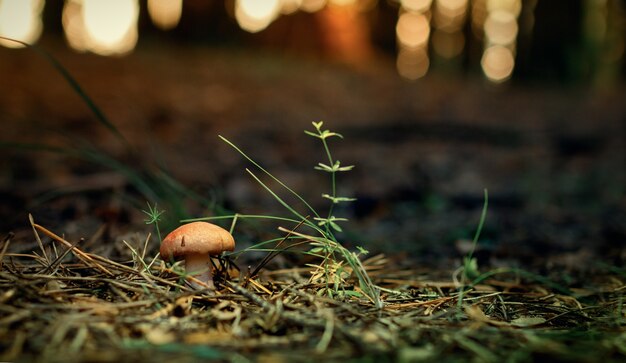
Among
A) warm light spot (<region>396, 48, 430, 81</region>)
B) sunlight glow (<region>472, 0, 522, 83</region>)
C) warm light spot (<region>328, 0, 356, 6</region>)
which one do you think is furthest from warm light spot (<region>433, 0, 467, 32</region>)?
warm light spot (<region>328, 0, 356, 6</region>)

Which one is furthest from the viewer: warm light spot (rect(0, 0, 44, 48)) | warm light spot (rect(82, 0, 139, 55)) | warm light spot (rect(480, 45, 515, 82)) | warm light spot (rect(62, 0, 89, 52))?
warm light spot (rect(480, 45, 515, 82))

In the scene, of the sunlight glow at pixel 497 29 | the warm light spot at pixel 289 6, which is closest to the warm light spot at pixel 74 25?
the warm light spot at pixel 289 6

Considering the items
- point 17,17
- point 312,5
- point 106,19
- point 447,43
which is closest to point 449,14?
point 447,43

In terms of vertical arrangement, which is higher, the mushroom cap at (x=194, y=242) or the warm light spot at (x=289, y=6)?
the warm light spot at (x=289, y=6)

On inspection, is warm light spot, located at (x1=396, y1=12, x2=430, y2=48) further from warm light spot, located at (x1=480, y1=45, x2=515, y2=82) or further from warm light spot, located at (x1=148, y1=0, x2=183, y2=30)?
warm light spot, located at (x1=148, y1=0, x2=183, y2=30)

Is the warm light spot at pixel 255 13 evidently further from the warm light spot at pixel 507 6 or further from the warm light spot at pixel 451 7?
the warm light spot at pixel 451 7

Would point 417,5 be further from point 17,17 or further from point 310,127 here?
point 310,127
